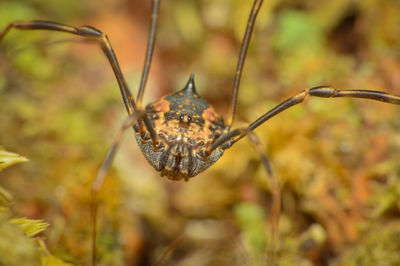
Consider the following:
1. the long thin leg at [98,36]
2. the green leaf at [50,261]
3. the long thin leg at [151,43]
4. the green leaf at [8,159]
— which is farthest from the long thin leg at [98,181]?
the long thin leg at [151,43]

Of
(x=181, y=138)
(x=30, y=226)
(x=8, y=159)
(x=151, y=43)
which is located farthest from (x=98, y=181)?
(x=151, y=43)

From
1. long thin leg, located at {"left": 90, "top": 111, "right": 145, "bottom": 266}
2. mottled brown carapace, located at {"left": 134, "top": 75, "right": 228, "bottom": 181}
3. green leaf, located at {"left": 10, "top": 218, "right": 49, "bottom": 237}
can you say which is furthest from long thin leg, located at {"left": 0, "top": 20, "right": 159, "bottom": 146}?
green leaf, located at {"left": 10, "top": 218, "right": 49, "bottom": 237}

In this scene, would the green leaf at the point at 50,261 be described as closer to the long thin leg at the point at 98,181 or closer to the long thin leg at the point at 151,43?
the long thin leg at the point at 98,181

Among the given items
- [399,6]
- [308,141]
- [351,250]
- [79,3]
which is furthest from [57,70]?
[399,6]

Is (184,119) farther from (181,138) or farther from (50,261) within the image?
(50,261)

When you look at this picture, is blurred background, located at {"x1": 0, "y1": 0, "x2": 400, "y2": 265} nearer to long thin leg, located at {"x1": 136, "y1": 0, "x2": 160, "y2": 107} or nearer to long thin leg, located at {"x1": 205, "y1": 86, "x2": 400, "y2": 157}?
long thin leg, located at {"x1": 205, "y1": 86, "x2": 400, "y2": 157}

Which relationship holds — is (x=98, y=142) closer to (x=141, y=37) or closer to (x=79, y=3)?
(x=141, y=37)

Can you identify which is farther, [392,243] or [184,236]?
[184,236]
